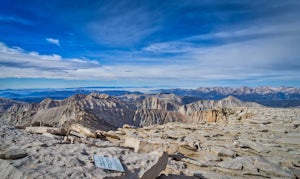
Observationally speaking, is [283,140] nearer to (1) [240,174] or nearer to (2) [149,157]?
(1) [240,174]

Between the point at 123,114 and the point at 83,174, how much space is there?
173151 mm

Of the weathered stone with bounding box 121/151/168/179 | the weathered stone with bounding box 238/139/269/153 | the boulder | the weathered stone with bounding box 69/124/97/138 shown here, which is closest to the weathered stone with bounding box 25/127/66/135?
the boulder

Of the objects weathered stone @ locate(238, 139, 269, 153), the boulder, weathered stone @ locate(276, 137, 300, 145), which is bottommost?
weathered stone @ locate(238, 139, 269, 153)

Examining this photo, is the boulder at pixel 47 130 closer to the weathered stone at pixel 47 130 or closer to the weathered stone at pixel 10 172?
the weathered stone at pixel 47 130

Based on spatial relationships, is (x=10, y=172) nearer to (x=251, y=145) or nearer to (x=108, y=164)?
(x=108, y=164)

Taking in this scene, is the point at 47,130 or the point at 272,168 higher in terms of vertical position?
the point at 47,130

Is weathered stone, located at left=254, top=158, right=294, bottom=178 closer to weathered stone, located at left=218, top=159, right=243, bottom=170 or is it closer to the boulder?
weathered stone, located at left=218, top=159, right=243, bottom=170

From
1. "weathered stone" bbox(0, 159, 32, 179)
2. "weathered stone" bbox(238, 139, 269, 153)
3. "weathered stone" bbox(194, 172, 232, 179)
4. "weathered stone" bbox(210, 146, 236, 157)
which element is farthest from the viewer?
"weathered stone" bbox(238, 139, 269, 153)

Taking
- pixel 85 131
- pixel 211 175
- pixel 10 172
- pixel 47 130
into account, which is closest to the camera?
pixel 10 172

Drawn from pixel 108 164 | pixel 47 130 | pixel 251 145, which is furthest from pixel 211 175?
pixel 47 130

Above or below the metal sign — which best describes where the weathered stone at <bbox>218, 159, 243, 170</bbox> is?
below

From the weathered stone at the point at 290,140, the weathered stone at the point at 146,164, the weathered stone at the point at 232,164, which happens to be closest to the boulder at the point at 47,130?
the weathered stone at the point at 146,164

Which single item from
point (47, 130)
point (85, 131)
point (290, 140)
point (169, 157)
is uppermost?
point (47, 130)

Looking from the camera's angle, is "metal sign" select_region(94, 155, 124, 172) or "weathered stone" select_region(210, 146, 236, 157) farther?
"weathered stone" select_region(210, 146, 236, 157)
